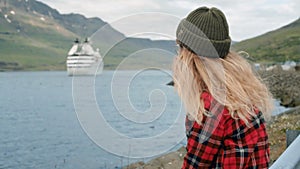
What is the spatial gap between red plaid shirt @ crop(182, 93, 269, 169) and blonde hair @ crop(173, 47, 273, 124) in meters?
0.05

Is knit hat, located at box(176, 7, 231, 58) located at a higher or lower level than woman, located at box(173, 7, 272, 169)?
higher

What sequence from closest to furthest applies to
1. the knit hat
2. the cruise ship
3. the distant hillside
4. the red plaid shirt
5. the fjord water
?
the red plaid shirt < the knit hat < the cruise ship < the fjord water < the distant hillside

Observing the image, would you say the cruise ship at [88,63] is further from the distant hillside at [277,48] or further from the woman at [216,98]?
the distant hillside at [277,48]

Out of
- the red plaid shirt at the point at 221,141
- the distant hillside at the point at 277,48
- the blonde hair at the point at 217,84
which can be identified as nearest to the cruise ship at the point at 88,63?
the blonde hair at the point at 217,84

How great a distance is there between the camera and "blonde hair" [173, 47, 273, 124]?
2.54m

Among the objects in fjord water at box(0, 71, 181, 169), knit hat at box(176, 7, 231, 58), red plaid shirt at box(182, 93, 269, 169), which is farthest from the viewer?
fjord water at box(0, 71, 181, 169)

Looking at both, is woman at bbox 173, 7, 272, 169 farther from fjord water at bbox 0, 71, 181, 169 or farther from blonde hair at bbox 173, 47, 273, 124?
fjord water at bbox 0, 71, 181, 169

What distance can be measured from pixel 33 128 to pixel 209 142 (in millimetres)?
23957

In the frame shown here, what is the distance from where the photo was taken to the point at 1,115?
32594mm

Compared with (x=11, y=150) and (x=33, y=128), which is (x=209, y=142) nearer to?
(x=11, y=150)

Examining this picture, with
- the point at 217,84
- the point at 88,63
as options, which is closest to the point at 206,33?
the point at 217,84

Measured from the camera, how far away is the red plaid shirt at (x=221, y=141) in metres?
2.52

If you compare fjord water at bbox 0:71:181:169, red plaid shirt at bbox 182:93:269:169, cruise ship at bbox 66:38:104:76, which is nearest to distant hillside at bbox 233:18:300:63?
cruise ship at bbox 66:38:104:76

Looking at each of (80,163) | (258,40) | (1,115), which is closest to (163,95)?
(80,163)
